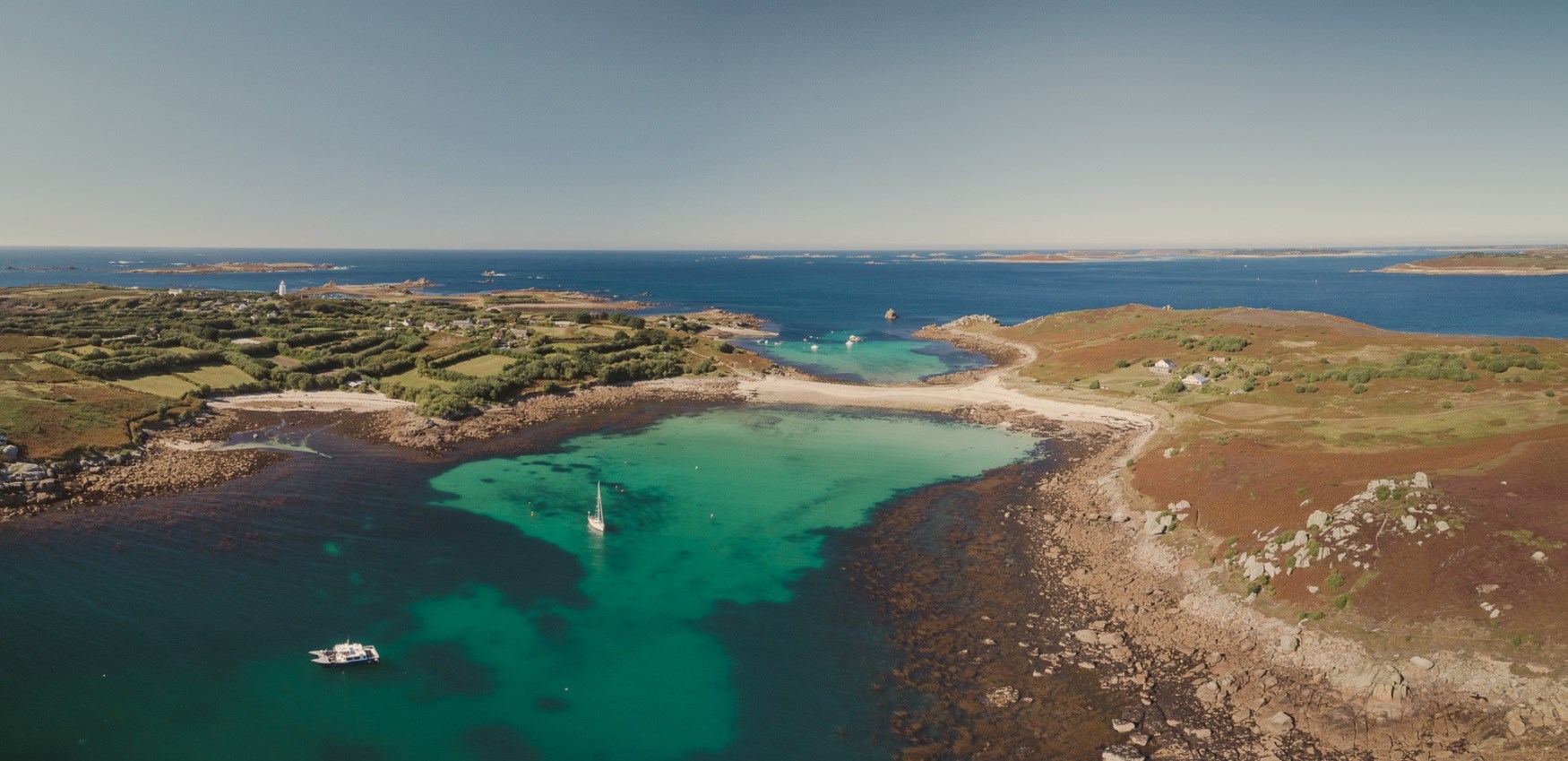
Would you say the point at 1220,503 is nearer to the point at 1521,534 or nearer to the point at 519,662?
the point at 1521,534

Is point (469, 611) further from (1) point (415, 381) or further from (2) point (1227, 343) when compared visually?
(2) point (1227, 343)

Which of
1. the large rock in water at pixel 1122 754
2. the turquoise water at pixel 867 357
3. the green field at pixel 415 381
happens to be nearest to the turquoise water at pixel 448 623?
the large rock in water at pixel 1122 754

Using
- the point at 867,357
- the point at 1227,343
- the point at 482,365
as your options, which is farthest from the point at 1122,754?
the point at 867,357

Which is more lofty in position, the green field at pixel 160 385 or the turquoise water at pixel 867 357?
the green field at pixel 160 385

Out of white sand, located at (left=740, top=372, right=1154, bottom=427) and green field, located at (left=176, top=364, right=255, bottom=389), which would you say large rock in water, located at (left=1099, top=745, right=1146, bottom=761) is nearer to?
white sand, located at (left=740, top=372, right=1154, bottom=427)

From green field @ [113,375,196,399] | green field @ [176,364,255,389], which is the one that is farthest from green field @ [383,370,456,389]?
green field @ [113,375,196,399]

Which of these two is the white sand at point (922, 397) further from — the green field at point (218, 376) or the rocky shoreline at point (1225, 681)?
the green field at point (218, 376)
